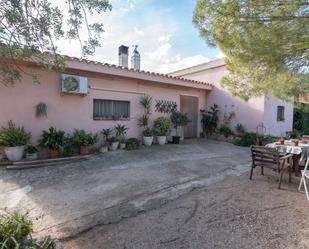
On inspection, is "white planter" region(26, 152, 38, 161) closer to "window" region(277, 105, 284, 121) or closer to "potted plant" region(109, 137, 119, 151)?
"potted plant" region(109, 137, 119, 151)

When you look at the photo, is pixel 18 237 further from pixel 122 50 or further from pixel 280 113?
pixel 280 113

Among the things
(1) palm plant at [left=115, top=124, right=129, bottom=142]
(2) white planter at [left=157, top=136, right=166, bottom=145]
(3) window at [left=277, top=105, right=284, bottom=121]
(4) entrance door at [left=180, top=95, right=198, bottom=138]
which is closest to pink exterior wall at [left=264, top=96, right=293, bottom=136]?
(3) window at [left=277, top=105, right=284, bottom=121]

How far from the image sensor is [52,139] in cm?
643

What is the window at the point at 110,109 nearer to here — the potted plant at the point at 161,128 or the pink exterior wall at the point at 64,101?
the pink exterior wall at the point at 64,101

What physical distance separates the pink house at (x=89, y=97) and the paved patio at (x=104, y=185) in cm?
159

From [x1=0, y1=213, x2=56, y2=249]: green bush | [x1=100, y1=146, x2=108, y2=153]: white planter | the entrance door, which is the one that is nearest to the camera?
[x1=0, y1=213, x2=56, y2=249]: green bush

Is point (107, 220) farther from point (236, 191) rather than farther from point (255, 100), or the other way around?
point (255, 100)

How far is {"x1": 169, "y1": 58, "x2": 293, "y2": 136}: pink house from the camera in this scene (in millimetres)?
10664

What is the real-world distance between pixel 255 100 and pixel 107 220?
984cm

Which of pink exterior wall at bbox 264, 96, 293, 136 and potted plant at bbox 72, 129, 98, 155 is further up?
pink exterior wall at bbox 264, 96, 293, 136

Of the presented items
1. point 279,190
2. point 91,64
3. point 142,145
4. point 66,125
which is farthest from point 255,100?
point 66,125

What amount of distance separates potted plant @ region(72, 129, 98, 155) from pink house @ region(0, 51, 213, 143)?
1.83 feet

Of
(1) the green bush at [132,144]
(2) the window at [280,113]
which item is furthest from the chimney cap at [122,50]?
(2) the window at [280,113]

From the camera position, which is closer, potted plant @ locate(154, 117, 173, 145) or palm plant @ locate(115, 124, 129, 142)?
palm plant @ locate(115, 124, 129, 142)
